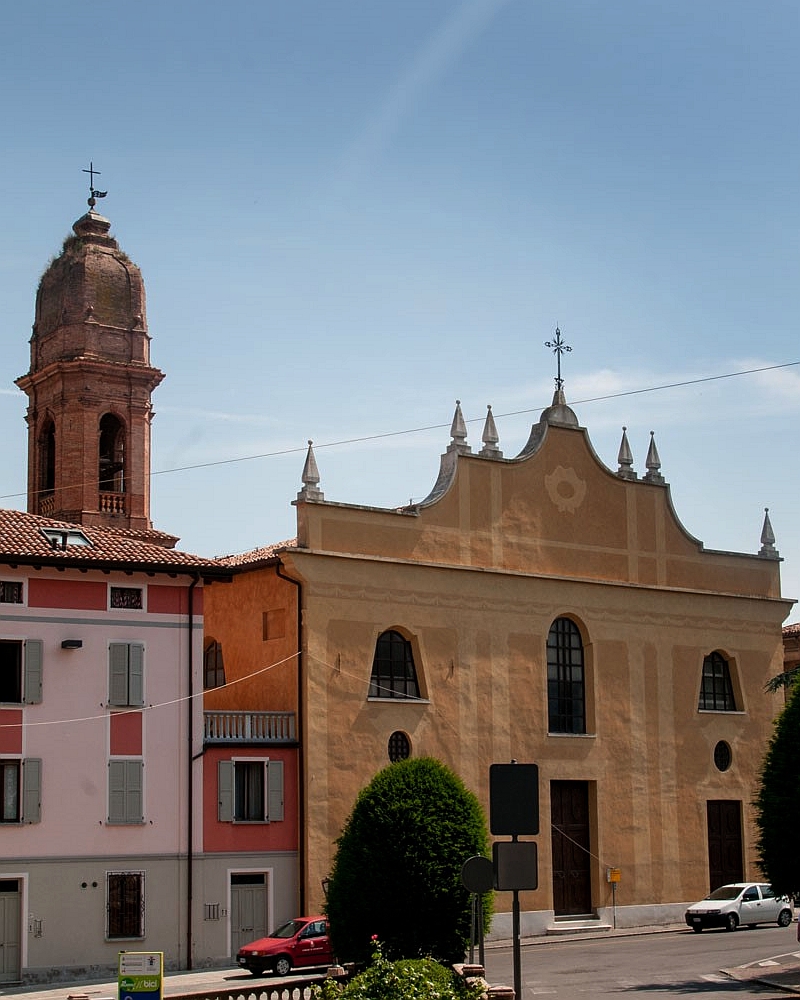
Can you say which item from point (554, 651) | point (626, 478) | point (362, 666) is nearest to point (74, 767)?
point (362, 666)

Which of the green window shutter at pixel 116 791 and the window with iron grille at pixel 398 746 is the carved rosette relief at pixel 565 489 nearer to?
the window with iron grille at pixel 398 746

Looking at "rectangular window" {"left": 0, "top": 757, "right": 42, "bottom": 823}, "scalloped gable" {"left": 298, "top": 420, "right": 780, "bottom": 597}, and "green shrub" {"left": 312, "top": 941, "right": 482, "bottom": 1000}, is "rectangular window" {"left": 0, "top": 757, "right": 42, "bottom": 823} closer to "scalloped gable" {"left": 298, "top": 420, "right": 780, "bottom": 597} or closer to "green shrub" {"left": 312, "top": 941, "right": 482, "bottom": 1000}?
"scalloped gable" {"left": 298, "top": 420, "right": 780, "bottom": 597}

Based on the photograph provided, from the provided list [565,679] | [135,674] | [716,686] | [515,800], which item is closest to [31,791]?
[135,674]

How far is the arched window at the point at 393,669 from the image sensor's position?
3834 centimetres

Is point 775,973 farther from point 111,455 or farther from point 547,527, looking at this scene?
point 111,455

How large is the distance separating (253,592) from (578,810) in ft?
36.5

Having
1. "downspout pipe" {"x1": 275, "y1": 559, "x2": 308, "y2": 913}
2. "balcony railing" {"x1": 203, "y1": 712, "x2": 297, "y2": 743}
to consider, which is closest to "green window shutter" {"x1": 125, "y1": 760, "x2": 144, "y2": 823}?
"balcony railing" {"x1": 203, "y1": 712, "x2": 297, "y2": 743}

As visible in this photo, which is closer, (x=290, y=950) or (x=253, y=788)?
(x=290, y=950)

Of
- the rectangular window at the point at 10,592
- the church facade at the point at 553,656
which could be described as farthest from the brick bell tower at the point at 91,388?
the rectangular window at the point at 10,592

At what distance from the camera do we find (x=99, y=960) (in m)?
32.4

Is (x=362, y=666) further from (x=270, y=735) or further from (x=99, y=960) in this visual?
(x=99, y=960)

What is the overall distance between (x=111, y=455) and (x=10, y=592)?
1919cm

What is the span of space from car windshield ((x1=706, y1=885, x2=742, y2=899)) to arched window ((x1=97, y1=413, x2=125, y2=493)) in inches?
918

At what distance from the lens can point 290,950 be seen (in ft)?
103
